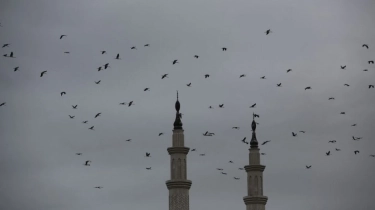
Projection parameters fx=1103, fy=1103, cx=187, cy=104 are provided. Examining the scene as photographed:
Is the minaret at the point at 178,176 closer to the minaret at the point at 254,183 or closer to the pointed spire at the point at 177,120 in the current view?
the pointed spire at the point at 177,120

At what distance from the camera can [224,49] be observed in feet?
264

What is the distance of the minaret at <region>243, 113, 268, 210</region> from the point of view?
9469 centimetres

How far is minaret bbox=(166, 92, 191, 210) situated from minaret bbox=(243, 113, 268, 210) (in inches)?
356

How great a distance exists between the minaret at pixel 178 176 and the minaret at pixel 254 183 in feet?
29.7

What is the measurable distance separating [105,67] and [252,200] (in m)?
22.3

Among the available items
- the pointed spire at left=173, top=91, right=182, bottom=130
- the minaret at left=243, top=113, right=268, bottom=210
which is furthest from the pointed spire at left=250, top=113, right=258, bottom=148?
the pointed spire at left=173, top=91, right=182, bottom=130

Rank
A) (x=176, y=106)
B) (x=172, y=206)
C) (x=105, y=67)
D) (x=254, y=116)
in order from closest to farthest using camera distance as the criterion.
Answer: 1. (x=105, y=67)
2. (x=172, y=206)
3. (x=176, y=106)
4. (x=254, y=116)

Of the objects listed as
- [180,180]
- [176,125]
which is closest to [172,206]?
[180,180]

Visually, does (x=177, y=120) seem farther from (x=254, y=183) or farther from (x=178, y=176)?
(x=254, y=183)

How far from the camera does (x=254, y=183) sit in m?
95.8

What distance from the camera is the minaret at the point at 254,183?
9469 cm

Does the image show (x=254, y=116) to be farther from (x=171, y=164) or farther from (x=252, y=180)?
(x=171, y=164)

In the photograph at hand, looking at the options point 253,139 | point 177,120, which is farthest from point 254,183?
point 177,120

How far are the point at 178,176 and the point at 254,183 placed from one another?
10488mm
